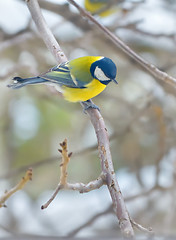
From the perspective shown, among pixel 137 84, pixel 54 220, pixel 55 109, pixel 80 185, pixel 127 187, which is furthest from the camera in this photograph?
pixel 55 109

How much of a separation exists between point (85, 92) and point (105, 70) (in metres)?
0.11

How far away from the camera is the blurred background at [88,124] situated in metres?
1.70

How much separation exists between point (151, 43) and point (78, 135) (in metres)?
0.67

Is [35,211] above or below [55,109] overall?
below

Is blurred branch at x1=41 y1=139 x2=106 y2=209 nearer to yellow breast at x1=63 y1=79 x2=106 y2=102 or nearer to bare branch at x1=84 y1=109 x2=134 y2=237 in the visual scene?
bare branch at x1=84 y1=109 x2=134 y2=237

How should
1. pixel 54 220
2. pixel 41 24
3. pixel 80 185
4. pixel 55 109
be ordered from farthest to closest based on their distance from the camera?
1. pixel 55 109
2. pixel 54 220
3. pixel 41 24
4. pixel 80 185

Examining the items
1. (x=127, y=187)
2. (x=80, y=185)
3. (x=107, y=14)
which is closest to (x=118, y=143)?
(x=127, y=187)

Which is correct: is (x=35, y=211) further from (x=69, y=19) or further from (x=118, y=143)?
(x=69, y=19)

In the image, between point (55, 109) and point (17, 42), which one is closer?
point (17, 42)

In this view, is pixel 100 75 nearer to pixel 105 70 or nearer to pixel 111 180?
pixel 105 70

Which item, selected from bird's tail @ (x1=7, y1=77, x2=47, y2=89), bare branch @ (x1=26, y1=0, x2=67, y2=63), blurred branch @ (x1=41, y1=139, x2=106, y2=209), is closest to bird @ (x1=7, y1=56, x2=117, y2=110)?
bird's tail @ (x1=7, y1=77, x2=47, y2=89)

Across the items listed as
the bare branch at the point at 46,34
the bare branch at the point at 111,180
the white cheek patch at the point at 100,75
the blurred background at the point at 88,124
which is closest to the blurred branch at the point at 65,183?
the bare branch at the point at 111,180

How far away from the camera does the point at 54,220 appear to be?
92.2 inches

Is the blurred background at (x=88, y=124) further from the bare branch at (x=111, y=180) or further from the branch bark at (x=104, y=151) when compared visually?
the bare branch at (x=111, y=180)
